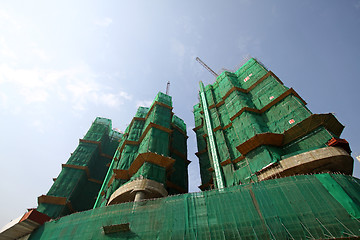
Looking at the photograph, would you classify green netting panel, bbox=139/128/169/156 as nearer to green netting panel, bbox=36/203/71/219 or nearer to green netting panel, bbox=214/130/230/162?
green netting panel, bbox=214/130/230/162

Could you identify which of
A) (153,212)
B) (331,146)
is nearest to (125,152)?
(153,212)

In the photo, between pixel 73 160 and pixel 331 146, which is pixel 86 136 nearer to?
pixel 73 160

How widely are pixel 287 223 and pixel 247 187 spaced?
3535 mm

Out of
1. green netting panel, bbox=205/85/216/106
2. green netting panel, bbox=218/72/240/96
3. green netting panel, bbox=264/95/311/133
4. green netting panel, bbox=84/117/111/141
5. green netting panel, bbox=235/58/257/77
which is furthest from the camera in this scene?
green netting panel, bbox=84/117/111/141

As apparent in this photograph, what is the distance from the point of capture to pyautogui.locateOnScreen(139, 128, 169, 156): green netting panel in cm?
2605

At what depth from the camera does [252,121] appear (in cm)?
2488

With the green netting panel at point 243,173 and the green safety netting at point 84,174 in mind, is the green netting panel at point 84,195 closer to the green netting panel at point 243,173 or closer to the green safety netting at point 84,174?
the green safety netting at point 84,174

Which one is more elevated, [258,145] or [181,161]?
[181,161]

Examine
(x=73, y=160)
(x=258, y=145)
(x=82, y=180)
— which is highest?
(x=73, y=160)

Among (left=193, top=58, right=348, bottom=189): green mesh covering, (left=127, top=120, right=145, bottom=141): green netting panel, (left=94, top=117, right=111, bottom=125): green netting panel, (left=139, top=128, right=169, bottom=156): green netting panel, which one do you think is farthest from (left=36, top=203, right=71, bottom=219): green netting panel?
(left=193, top=58, right=348, bottom=189): green mesh covering

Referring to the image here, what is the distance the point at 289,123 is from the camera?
73.3 feet

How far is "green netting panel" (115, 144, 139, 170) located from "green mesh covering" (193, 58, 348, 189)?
39.5 feet

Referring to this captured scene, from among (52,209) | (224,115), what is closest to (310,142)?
(224,115)

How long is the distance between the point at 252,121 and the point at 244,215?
14.3m
